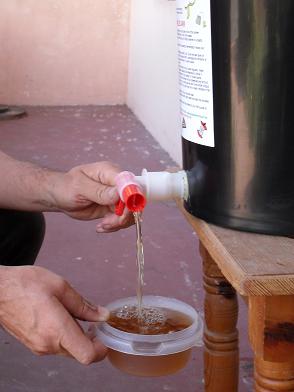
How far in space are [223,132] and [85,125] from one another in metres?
4.74

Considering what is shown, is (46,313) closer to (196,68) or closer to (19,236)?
(196,68)

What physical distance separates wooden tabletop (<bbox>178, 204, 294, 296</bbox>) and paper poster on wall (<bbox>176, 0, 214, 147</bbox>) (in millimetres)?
118

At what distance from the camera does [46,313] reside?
104cm

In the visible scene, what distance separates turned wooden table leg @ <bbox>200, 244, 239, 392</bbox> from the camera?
4.21 ft

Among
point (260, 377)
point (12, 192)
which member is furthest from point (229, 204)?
point (12, 192)

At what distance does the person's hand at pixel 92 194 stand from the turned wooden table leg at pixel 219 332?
168 mm

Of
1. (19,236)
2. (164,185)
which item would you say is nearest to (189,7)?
(164,185)

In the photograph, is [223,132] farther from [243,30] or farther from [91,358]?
[91,358]

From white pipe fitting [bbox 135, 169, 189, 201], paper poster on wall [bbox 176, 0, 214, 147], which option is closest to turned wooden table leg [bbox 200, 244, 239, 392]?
white pipe fitting [bbox 135, 169, 189, 201]

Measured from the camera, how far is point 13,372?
206 centimetres

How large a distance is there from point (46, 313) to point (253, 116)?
0.40 m

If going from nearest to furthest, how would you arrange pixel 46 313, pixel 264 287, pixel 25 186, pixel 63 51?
1. pixel 264 287
2. pixel 46 313
3. pixel 25 186
4. pixel 63 51

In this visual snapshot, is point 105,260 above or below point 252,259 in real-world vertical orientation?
below

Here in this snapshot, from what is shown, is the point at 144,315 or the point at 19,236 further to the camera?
the point at 19,236
